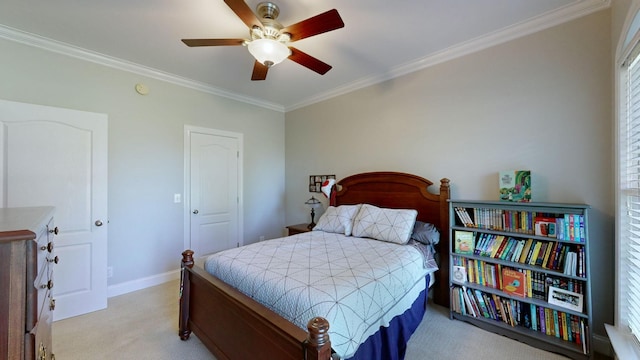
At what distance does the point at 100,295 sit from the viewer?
2.68 metres

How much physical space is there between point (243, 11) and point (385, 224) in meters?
2.16

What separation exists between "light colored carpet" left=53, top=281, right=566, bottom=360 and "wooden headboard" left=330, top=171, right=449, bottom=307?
1.40 feet

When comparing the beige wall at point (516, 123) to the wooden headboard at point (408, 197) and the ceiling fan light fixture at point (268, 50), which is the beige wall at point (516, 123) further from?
the ceiling fan light fixture at point (268, 50)

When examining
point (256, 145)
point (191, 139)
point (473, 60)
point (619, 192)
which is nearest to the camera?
point (619, 192)

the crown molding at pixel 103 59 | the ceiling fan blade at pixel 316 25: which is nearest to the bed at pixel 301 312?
the ceiling fan blade at pixel 316 25

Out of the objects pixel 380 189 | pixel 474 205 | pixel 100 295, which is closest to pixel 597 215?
pixel 474 205

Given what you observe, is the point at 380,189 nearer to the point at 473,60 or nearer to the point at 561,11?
the point at 473,60

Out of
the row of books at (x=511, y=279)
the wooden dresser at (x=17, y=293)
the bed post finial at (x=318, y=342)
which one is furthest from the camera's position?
the row of books at (x=511, y=279)

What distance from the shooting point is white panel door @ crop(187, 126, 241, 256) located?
3.62m

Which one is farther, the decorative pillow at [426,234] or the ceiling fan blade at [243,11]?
the decorative pillow at [426,234]

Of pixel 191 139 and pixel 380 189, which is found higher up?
pixel 191 139

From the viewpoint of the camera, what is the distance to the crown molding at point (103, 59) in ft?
7.93

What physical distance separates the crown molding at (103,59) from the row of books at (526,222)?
3512 millimetres

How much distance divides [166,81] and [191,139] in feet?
2.54
